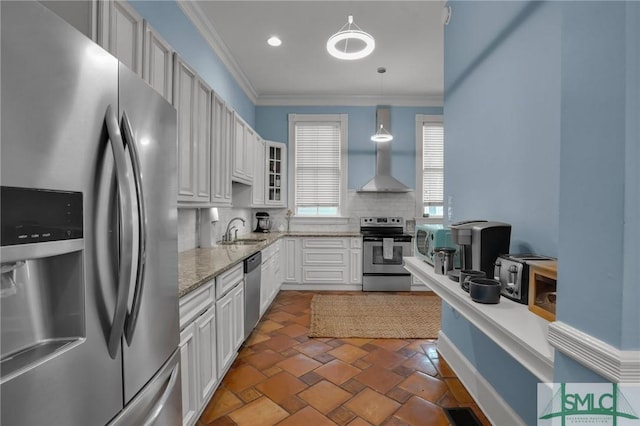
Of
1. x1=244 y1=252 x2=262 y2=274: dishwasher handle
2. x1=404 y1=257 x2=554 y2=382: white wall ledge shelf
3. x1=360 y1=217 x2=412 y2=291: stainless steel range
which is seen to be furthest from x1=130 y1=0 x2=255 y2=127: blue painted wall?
x1=360 y1=217 x2=412 y2=291: stainless steel range

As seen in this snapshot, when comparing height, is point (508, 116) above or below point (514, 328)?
above

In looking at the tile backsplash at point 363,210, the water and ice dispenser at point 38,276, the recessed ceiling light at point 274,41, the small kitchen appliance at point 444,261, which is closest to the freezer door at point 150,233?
the water and ice dispenser at point 38,276

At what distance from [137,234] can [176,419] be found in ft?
2.84

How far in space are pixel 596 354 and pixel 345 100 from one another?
4.98m

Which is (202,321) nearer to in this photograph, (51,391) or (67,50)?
(51,391)

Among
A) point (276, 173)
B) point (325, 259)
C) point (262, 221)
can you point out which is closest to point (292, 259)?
point (325, 259)

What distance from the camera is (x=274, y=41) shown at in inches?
134

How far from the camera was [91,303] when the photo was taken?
75 cm

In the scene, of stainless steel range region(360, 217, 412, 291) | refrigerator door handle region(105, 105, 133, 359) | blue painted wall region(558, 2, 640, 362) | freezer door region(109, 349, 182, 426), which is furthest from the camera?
stainless steel range region(360, 217, 412, 291)

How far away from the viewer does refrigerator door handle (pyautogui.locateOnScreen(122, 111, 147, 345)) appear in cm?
87

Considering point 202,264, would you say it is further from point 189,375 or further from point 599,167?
point 599,167

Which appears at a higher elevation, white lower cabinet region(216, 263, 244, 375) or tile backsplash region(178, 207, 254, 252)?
tile backsplash region(178, 207, 254, 252)

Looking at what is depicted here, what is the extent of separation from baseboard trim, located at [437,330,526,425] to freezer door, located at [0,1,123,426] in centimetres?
187

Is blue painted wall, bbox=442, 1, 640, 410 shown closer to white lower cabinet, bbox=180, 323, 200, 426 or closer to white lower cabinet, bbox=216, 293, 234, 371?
white lower cabinet, bbox=180, 323, 200, 426
